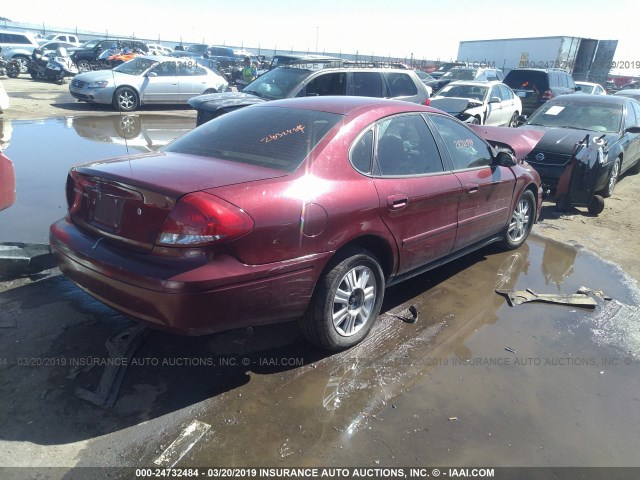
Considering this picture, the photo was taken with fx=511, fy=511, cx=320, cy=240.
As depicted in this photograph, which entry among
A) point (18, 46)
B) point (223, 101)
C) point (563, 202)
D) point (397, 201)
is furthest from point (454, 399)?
point (18, 46)

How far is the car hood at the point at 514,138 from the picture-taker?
5.93 meters

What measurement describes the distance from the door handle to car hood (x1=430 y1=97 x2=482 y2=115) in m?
9.50

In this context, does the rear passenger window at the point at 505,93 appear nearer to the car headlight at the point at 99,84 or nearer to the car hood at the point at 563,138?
the car hood at the point at 563,138

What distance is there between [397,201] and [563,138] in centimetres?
560

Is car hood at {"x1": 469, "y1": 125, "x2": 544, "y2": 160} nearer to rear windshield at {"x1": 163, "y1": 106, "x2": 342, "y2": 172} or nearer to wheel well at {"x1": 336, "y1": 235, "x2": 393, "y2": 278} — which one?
wheel well at {"x1": 336, "y1": 235, "x2": 393, "y2": 278}

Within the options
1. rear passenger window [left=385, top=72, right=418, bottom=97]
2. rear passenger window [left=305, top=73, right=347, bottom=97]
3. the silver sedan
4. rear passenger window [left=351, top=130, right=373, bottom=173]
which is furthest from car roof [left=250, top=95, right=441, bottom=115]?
the silver sedan

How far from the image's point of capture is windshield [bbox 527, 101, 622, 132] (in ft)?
28.1

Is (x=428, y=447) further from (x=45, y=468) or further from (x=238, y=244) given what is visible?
(x=45, y=468)

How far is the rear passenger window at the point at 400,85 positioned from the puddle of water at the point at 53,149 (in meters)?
4.73

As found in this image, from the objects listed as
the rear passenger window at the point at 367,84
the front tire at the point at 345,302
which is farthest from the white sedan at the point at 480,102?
the front tire at the point at 345,302

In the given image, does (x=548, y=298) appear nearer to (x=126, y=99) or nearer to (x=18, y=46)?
(x=126, y=99)

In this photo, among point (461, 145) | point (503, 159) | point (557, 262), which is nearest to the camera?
point (461, 145)

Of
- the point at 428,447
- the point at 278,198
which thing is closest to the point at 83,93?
the point at 278,198

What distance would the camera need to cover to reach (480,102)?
13.4m
